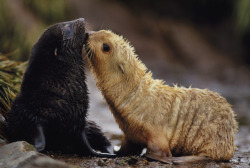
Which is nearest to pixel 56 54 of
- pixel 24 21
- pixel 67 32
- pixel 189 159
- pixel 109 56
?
pixel 67 32

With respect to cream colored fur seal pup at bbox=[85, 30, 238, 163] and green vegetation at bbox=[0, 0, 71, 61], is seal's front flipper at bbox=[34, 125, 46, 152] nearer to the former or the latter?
cream colored fur seal pup at bbox=[85, 30, 238, 163]

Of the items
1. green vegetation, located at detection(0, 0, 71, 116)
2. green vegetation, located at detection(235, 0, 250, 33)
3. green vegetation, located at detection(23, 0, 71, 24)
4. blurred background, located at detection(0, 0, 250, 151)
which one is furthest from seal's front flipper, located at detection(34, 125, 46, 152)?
green vegetation, located at detection(235, 0, 250, 33)

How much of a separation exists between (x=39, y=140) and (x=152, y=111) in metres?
1.39

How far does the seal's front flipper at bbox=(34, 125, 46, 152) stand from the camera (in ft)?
16.2

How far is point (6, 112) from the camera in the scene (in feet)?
19.6

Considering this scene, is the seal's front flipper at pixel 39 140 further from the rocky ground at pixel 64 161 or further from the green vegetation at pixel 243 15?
the green vegetation at pixel 243 15

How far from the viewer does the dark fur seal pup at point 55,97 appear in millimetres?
5219

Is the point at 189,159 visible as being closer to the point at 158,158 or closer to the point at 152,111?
the point at 158,158

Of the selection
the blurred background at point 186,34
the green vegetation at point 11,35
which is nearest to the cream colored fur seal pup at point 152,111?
the green vegetation at point 11,35

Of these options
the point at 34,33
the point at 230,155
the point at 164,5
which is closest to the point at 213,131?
the point at 230,155

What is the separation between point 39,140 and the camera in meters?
5.03

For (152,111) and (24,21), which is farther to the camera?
(24,21)

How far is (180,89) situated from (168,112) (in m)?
0.46

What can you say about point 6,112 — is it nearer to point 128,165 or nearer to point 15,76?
point 15,76
